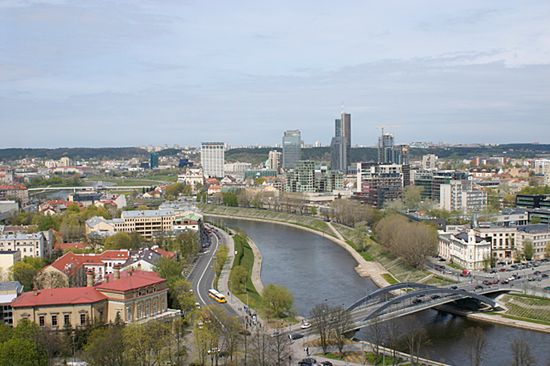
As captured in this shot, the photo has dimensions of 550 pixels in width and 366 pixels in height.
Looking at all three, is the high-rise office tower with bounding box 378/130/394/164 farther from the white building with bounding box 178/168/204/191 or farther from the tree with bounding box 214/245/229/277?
the tree with bounding box 214/245/229/277

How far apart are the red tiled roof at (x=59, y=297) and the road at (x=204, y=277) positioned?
3228 millimetres

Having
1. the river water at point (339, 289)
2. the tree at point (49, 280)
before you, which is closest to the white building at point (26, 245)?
the tree at point (49, 280)

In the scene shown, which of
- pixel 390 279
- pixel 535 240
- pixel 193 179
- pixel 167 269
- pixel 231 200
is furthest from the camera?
pixel 193 179

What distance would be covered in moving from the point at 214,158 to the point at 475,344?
7125 centimetres

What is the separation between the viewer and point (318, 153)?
107250 mm

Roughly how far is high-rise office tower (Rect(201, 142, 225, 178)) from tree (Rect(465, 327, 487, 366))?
6838 centimetres

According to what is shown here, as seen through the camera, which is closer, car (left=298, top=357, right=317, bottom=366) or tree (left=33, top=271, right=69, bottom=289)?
car (left=298, top=357, right=317, bottom=366)

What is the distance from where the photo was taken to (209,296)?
60.8 feet

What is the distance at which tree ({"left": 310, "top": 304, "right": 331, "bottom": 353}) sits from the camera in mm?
13742

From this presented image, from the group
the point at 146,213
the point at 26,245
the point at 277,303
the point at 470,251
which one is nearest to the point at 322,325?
the point at 277,303

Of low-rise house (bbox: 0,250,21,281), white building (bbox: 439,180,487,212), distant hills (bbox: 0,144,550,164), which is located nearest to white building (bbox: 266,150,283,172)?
distant hills (bbox: 0,144,550,164)

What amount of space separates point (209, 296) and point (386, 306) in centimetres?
521

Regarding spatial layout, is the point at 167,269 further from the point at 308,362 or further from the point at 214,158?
the point at 214,158

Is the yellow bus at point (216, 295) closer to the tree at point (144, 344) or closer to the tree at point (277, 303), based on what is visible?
the tree at point (277, 303)
